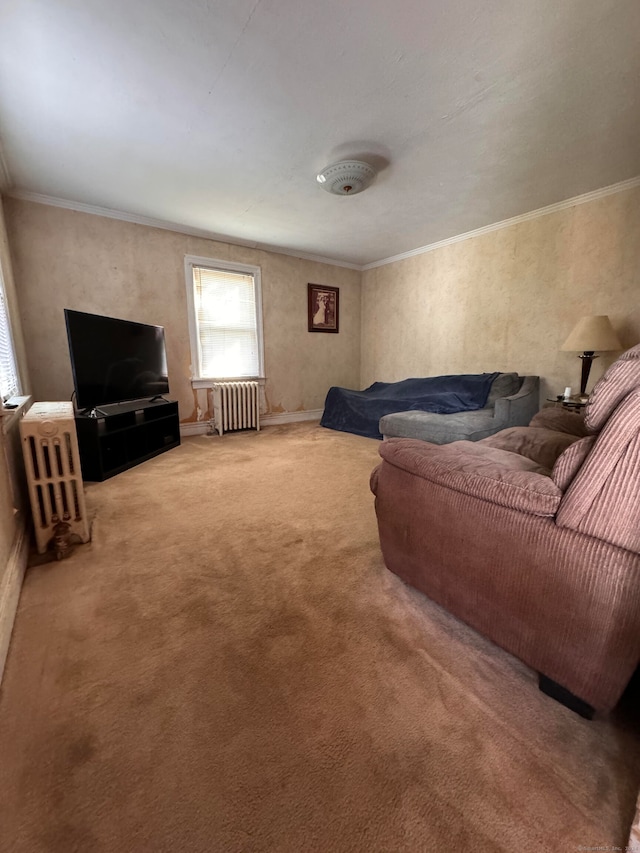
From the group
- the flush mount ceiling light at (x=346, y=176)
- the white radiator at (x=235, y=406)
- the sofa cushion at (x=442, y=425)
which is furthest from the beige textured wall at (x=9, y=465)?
the sofa cushion at (x=442, y=425)

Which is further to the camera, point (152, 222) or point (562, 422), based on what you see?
point (152, 222)

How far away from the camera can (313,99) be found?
191 centimetres

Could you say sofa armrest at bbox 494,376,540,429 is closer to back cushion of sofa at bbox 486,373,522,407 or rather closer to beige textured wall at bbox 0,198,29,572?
back cushion of sofa at bbox 486,373,522,407

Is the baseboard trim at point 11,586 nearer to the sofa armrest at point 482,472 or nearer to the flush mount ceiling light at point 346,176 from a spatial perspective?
the sofa armrest at point 482,472

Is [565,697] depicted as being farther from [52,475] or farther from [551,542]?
[52,475]

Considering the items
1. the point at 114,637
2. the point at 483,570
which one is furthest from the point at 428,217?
the point at 114,637

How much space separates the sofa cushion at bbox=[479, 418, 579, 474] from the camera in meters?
1.69

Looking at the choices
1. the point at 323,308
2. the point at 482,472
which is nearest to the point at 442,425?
the point at 482,472

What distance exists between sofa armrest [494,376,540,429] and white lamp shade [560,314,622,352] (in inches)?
23.5

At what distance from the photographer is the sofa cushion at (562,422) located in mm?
2195

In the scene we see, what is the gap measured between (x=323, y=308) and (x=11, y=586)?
15.5 ft

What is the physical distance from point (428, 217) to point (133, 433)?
3775mm

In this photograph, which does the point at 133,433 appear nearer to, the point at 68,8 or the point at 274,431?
the point at 274,431

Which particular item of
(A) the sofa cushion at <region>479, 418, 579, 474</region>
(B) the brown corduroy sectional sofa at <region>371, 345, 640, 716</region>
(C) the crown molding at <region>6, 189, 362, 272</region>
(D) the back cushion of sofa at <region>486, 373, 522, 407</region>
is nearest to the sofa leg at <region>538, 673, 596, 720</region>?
(B) the brown corduroy sectional sofa at <region>371, 345, 640, 716</region>
